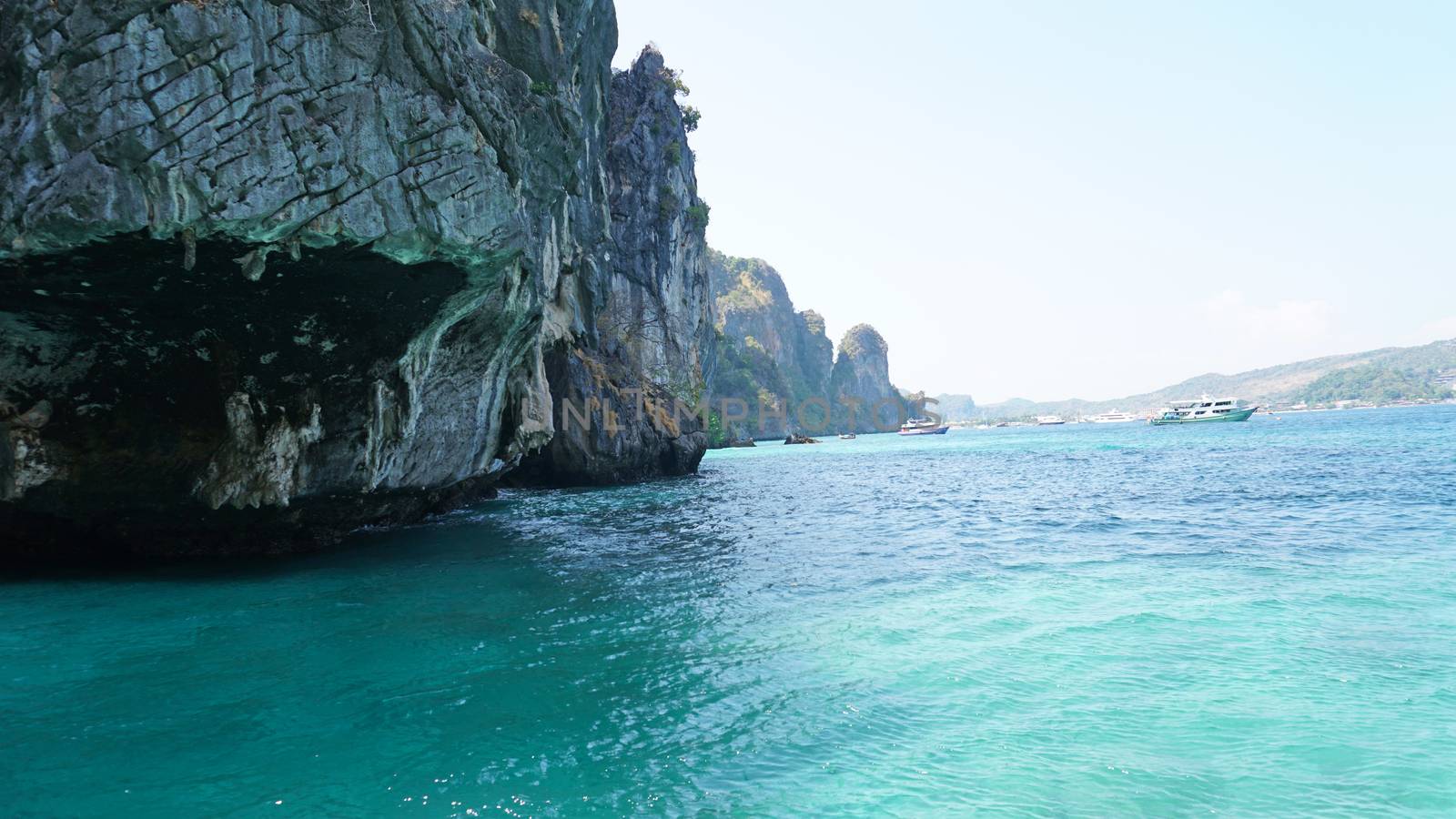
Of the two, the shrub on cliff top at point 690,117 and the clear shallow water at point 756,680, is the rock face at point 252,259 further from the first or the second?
the shrub on cliff top at point 690,117

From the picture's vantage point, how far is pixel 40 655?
851cm

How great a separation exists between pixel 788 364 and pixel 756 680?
158 meters

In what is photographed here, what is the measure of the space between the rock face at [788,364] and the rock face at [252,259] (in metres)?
103

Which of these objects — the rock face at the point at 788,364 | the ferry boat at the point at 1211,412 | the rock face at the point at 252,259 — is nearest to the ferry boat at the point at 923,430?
the rock face at the point at 788,364

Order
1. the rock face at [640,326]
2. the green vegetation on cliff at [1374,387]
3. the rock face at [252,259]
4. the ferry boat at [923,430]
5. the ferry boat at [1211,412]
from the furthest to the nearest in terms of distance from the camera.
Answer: the green vegetation on cliff at [1374,387] < the ferry boat at [923,430] < the ferry boat at [1211,412] < the rock face at [640,326] < the rock face at [252,259]

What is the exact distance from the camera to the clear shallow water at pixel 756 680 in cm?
536

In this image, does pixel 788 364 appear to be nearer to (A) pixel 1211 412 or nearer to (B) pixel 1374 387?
(A) pixel 1211 412

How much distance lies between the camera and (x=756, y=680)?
760 centimetres

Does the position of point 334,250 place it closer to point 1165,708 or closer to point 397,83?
point 397,83

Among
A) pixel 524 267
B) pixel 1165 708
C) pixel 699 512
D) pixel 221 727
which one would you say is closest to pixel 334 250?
pixel 524 267

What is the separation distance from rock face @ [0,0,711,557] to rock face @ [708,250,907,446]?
338ft

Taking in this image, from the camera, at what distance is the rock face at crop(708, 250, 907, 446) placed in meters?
127

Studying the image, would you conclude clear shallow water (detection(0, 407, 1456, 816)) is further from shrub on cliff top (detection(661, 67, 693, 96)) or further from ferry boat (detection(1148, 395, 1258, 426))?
A: ferry boat (detection(1148, 395, 1258, 426))

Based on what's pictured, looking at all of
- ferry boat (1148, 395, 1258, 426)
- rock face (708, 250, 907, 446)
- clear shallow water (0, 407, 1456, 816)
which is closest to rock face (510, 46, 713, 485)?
clear shallow water (0, 407, 1456, 816)
